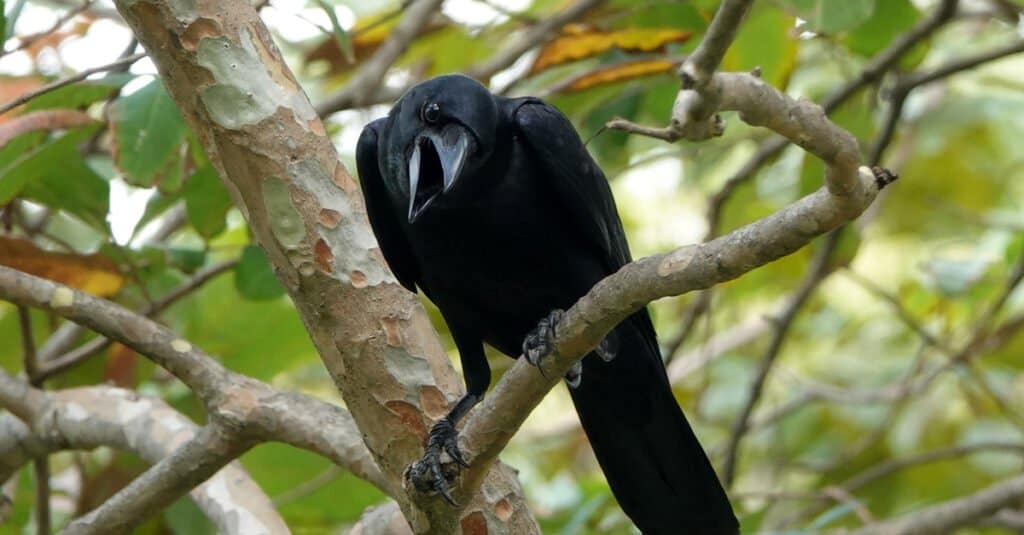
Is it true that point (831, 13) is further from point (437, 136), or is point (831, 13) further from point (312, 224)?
point (312, 224)

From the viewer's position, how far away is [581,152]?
2.60 meters

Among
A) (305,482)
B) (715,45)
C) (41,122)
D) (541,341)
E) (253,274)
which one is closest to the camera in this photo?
(715,45)

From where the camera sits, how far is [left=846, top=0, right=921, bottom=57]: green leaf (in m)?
3.19

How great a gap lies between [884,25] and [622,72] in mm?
695

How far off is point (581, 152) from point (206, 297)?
4.77 ft

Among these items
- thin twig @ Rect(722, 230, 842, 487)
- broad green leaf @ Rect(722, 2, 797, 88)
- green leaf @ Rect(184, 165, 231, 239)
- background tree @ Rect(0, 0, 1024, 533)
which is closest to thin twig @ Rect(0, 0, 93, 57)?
background tree @ Rect(0, 0, 1024, 533)

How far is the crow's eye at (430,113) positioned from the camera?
240 centimetres

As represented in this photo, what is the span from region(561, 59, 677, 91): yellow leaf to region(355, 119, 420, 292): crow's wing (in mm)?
656

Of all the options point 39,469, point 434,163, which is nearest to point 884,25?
point 434,163

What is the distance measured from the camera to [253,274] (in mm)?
3070

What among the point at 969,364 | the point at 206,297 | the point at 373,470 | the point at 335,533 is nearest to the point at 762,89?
the point at 373,470

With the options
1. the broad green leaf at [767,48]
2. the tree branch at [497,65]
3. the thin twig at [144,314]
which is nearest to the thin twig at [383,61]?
the tree branch at [497,65]

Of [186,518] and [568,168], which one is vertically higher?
[568,168]

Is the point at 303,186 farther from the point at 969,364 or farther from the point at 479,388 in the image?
the point at 969,364
